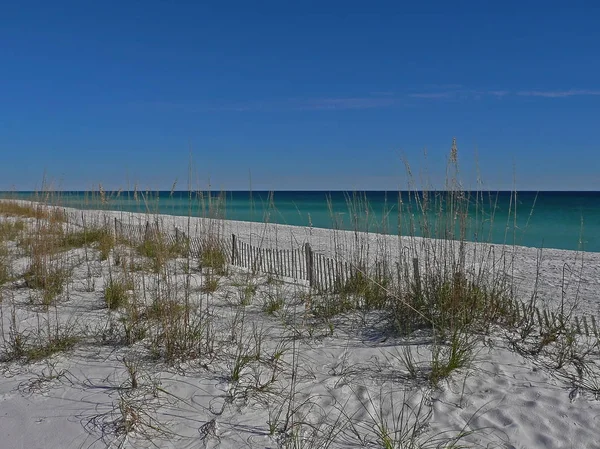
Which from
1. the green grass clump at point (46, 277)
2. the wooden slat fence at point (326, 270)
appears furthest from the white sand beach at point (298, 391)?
the green grass clump at point (46, 277)

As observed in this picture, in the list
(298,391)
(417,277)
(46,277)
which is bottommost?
(298,391)

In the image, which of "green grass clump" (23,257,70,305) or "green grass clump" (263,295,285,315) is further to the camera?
"green grass clump" (23,257,70,305)

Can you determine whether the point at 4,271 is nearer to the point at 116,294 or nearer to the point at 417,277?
the point at 116,294

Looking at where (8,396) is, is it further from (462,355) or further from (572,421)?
(572,421)

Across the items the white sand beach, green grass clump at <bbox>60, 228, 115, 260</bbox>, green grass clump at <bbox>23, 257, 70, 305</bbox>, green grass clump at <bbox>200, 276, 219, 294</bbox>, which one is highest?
green grass clump at <bbox>60, 228, 115, 260</bbox>

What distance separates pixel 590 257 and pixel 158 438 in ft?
37.5

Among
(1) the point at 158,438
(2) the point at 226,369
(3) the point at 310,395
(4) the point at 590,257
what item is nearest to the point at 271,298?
(2) the point at 226,369

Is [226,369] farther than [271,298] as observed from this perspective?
No

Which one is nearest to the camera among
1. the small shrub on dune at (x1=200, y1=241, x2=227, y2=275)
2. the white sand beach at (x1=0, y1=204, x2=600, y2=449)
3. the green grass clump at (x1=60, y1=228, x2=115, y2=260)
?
the white sand beach at (x1=0, y1=204, x2=600, y2=449)

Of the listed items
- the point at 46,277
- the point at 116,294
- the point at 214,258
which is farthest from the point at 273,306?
the point at 46,277

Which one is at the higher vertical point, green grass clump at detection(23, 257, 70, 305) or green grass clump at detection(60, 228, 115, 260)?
green grass clump at detection(60, 228, 115, 260)

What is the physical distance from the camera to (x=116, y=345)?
2881 millimetres

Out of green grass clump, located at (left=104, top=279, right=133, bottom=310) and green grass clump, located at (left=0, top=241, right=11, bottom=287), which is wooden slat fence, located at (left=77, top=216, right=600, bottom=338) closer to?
green grass clump, located at (left=104, top=279, right=133, bottom=310)

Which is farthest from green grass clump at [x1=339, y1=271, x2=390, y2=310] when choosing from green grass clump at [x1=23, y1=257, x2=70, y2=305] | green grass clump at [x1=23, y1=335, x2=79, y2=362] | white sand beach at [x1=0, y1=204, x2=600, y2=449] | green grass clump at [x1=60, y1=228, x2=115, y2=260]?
green grass clump at [x1=60, y1=228, x2=115, y2=260]
